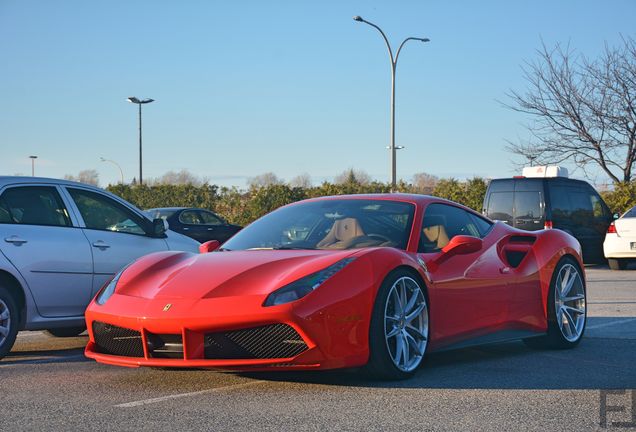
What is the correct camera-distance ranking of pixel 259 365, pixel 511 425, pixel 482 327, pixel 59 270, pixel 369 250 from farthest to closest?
pixel 59 270
pixel 482 327
pixel 369 250
pixel 259 365
pixel 511 425

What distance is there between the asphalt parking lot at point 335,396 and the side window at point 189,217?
19.2m

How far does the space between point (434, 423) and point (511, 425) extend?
0.38m

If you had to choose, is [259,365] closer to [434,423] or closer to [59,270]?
[434,423]

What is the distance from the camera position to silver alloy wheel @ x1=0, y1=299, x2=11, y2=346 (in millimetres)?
7469

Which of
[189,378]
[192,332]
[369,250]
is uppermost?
[369,250]

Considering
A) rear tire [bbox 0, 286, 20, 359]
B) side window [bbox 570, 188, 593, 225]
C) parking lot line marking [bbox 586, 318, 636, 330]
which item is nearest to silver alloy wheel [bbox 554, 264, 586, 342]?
parking lot line marking [bbox 586, 318, 636, 330]

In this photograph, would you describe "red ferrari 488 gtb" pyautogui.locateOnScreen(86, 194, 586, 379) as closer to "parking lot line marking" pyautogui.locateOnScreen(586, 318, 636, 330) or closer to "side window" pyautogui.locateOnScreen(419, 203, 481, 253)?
"side window" pyautogui.locateOnScreen(419, 203, 481, 253)

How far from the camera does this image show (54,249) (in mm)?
7973

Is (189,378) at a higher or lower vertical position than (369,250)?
lower

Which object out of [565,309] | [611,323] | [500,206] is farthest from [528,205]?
[565,309]

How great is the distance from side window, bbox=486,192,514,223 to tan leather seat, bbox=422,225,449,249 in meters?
13.1

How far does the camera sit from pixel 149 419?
16.8 ft

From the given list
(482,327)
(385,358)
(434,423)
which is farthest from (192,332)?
(482,327)

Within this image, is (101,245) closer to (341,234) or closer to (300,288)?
(341,234)
